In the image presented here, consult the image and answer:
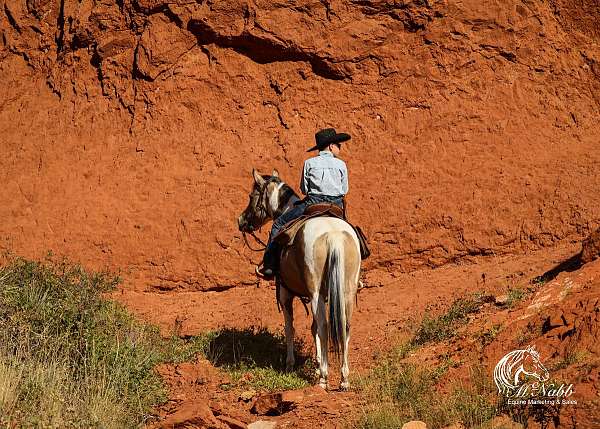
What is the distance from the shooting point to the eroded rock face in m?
14.2

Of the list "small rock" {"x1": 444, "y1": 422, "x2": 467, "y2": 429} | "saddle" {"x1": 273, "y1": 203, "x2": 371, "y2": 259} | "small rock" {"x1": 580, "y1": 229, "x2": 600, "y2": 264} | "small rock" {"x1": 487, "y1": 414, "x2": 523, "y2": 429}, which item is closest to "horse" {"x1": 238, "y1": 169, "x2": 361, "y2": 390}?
"saddle" {"x1": 273, "y1": 203, "x2": 371, "y2": 259}

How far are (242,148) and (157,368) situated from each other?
5972 millimetres

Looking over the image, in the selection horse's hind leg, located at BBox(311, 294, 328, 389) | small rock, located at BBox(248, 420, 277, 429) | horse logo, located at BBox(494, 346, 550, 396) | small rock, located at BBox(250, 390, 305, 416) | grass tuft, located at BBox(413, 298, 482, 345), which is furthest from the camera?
grass tuft, located at BBox(413, 298, 482, 345)

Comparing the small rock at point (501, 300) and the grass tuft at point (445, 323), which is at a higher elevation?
the small rock at point (501, 300)

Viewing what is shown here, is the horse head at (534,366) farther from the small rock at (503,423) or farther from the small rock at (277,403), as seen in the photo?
the small rock at (277,403)

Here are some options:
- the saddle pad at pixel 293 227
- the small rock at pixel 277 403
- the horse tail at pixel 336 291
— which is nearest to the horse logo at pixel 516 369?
the horse tail at pixel 336 291

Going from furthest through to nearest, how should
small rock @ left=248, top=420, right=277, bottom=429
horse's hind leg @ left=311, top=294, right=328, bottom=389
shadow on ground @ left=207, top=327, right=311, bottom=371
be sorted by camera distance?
shadow on ground @ left=207, top=327, right=311, bottom=371 < horse's hind leg @ left=311, top=294, right=328, bottom=389 < small rock @ left=248, top=420, right=277, bottom=429

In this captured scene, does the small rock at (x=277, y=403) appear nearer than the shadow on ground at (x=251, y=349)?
Yes

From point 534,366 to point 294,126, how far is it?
8.21 m

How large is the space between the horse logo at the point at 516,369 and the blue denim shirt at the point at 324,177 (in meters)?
2.90

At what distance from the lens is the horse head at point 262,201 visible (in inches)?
437

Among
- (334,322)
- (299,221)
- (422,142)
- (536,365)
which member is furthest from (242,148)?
(536,365)

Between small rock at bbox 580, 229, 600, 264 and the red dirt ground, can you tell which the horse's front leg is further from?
small rock at bbox 580, 229, 600, 264

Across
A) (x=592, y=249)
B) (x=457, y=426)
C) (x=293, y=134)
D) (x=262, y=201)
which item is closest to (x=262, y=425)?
(x=457, y=426)
